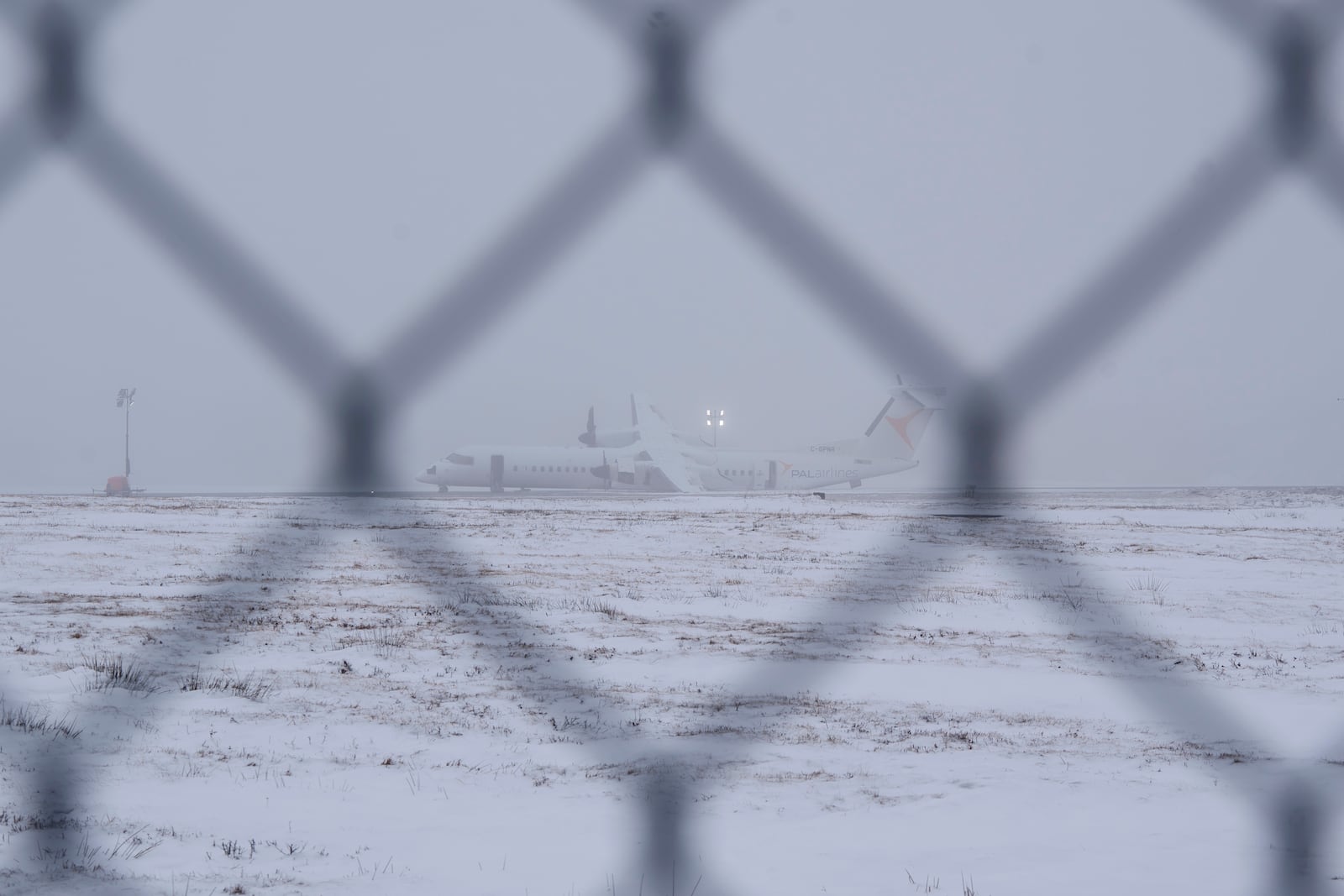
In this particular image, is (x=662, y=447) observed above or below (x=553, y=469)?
above

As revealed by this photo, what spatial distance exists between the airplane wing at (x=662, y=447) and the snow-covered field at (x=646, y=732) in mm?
29105

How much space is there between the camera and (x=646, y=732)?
20.2 feet

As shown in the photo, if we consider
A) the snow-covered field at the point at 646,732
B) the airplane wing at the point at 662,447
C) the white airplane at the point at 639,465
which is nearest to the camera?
the snow-covered field at the point at 646,732

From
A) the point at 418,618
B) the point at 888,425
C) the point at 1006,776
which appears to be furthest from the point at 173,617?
the point at 888,425

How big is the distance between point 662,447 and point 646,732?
39.6 meters

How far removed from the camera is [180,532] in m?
19.5

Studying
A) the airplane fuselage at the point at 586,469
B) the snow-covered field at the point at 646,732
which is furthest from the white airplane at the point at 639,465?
the snow-covered field at the point at 646,732

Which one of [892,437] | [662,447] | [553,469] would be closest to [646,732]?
[662,447]

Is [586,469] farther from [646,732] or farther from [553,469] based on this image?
[646,732]

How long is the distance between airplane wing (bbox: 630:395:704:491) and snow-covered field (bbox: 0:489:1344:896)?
29.1m

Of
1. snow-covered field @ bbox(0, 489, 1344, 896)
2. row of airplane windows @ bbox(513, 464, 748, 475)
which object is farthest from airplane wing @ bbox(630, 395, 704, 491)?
snow-covered field @ bbox(0, 489, 1344, 896)

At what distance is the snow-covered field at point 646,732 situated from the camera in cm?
389

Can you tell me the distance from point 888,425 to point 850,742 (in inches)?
1816

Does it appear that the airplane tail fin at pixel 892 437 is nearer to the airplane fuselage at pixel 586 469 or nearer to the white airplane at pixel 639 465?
the white airplane at pixel 639 465
